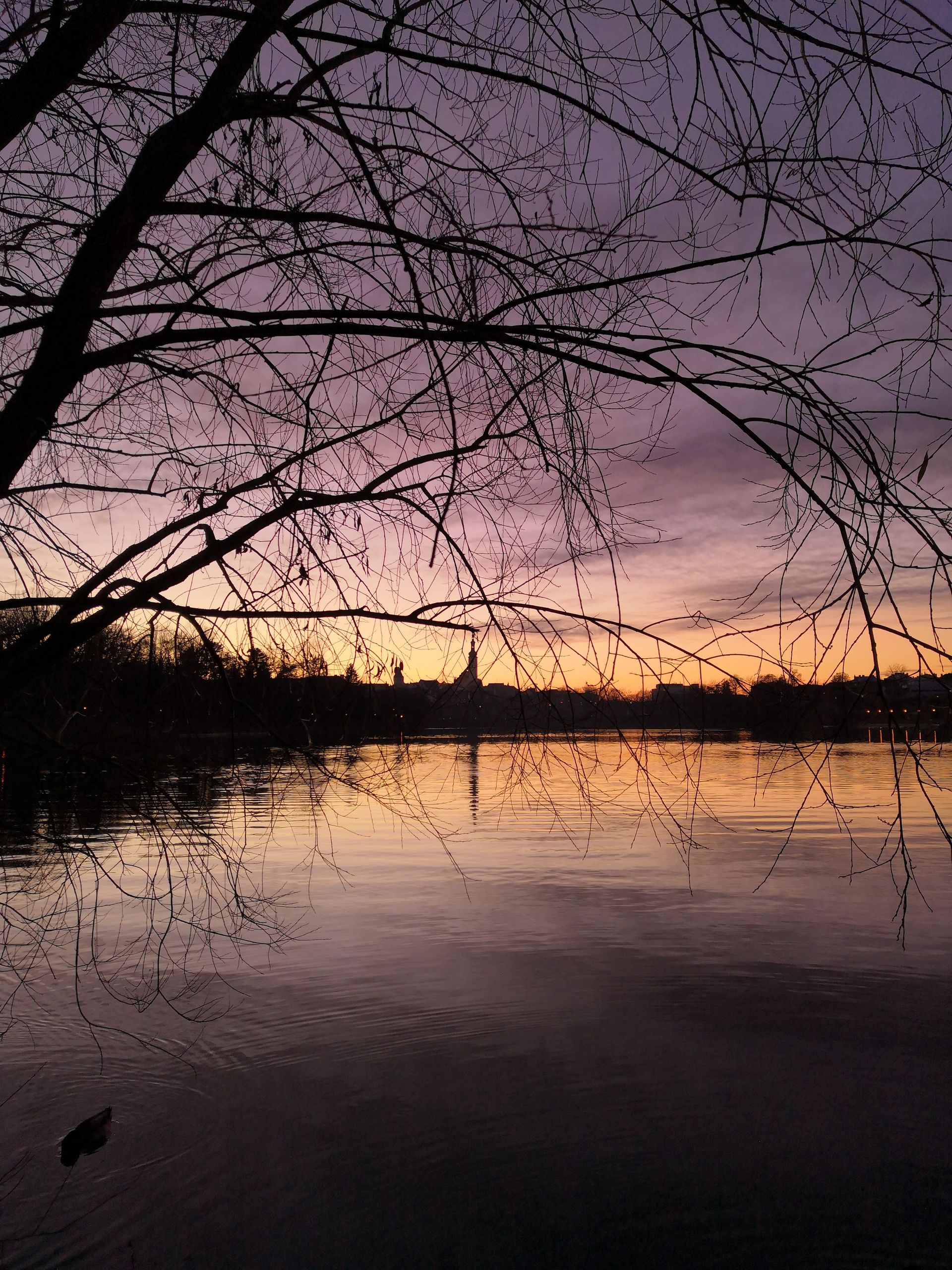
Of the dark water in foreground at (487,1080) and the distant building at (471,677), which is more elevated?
the distant building at (471,677)

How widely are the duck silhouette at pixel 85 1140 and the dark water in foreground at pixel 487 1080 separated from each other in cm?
11

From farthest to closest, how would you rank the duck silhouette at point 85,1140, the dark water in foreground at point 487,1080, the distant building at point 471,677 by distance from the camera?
1. the duck silhouette at point 85,1140
2. the dark water in foreground at point 487,1080
3. the distant building at point 471,677

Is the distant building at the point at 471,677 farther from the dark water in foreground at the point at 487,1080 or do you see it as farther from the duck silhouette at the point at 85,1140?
the duck silhouette at the point at 85,1140

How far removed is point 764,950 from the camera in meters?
10.5

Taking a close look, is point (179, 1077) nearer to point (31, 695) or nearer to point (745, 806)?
point (31, 695)

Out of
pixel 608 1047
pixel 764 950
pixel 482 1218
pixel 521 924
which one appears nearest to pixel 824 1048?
pixel 608 1047

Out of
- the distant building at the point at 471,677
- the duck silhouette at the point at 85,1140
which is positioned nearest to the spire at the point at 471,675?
the distant building at the point at 471,677

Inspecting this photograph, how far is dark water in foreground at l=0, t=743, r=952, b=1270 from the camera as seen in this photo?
17.4 feet

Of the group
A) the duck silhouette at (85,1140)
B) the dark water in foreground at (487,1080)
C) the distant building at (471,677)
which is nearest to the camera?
the distant building at (471,677)

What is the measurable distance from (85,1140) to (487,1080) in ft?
8.89

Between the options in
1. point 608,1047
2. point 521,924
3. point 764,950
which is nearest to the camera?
point 608,1047

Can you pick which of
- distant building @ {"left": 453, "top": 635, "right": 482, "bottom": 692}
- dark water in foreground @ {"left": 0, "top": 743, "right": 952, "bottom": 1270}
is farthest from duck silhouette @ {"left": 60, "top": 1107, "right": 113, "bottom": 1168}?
distant building @ {"left": 453, "top": 635, "right": 482, "bottom": 692}

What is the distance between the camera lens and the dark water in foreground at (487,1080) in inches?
209

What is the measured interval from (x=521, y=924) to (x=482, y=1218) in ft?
20.0
